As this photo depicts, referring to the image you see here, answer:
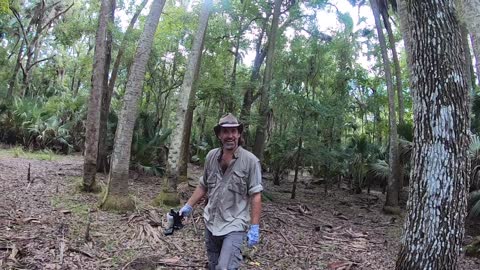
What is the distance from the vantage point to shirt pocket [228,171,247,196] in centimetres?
385

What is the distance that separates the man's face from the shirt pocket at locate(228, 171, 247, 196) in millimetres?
267

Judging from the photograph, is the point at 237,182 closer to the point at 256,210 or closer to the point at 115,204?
the point at 256,210

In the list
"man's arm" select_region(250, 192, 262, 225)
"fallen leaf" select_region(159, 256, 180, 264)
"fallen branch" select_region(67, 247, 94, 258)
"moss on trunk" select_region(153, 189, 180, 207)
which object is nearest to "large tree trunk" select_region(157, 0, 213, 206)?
"moss on trunk" select_region(153, 189, 180, 207)

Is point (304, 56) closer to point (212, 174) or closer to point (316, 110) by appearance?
point (316, 110)

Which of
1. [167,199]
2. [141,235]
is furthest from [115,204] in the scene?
[141,235]

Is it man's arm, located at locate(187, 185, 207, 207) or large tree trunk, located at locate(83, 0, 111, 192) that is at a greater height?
large tree trunk, located at locate(83, 0, 111, 192)

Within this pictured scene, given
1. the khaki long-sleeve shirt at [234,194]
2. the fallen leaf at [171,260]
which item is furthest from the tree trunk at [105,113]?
the khaki long-sleeve shirt at [234,194]

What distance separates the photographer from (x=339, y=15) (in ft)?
53.7

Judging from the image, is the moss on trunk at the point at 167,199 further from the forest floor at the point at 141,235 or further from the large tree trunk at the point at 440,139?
the large tree trunk at the point at 440,139

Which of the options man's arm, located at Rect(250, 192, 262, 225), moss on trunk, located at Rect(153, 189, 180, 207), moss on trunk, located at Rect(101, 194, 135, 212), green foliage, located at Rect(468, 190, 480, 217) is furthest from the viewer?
green foliage, located at Rect(468, 190, 480, 217)

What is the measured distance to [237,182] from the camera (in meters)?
3.85

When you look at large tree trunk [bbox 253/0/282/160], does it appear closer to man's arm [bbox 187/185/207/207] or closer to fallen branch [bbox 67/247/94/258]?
fallen branch [bbox 67/247/94/258]

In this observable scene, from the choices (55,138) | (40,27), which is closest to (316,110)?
(55,138)

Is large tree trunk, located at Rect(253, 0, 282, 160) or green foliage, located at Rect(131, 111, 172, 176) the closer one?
large tree trunk, located at Rect(253, 0, 282, 160)
